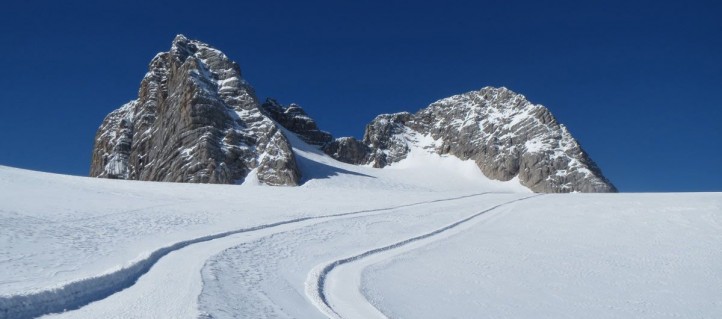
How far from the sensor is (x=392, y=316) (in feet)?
27.7

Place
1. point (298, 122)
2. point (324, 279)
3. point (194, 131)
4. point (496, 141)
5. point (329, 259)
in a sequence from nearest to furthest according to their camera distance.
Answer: point (324, 279), point (329, 259), point (194, 131), point (496, 141), point (298, 122)

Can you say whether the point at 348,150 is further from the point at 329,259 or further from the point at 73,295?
the point at 73,295

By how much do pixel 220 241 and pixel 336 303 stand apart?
5.47m

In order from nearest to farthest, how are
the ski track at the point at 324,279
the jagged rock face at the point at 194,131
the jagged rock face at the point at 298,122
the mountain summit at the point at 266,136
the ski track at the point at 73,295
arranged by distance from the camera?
the ski track at the point at 73,295
the ski track at the point at 324,279
the jagged rock face at the point at 194,131
the mountain summit at the point at 266,136
the jagged rock face at the point at 298,122

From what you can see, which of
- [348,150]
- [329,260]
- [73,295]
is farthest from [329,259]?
[348,150]

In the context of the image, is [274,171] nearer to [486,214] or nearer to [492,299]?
[486,214]

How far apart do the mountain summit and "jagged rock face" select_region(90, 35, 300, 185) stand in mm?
180

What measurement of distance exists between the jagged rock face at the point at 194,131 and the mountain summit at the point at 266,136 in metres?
0.18

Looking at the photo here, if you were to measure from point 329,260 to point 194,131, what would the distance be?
75.1 meters

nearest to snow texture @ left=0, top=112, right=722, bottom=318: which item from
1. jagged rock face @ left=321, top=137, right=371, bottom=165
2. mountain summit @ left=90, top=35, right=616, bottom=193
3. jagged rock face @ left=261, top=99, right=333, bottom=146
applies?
mountain summit @ left=90, top=35, right=616, bottom=193

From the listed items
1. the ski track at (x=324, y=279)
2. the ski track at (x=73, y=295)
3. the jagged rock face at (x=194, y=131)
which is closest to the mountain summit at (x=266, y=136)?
the jagged rock face at (x=194, y=131)

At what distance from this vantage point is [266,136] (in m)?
86.9

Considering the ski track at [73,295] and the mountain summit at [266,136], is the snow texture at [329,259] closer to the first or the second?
the ski track at [73,295]

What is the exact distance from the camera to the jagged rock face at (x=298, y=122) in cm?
12747
